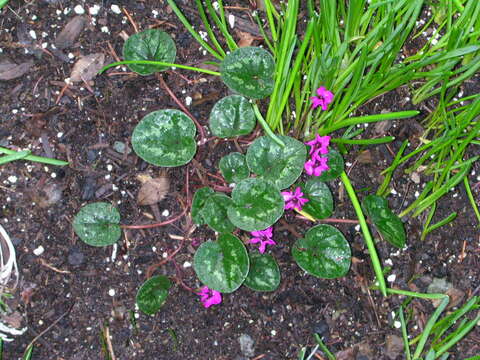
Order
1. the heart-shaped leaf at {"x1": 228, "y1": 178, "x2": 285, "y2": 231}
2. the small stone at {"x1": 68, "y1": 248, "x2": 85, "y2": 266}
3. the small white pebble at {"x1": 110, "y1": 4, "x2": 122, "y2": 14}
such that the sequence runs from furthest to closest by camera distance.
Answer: the small white pebble at {"x1": 110, "y1": 4, "x2": 122, "y2": 14}
the small stone at {"x1": 68, "y1": 248, "x2": 85, "y2": 266}
the heart-shaped leaf at {"x1": 228, "y1": 178, "x2": 285, "y2": 231}

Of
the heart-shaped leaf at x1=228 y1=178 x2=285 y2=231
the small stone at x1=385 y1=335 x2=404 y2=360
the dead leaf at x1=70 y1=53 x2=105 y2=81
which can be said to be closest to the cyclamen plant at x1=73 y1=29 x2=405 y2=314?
the heart-shaped leaf at x1=228 y1=178 x2=285 y2=231

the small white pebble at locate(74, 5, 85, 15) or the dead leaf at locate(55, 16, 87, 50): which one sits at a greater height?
the small white pebble at locate(74, 5, 85, 15)

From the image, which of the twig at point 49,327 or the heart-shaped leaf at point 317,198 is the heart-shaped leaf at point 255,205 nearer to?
the heart-shaped leaf at point 317,198

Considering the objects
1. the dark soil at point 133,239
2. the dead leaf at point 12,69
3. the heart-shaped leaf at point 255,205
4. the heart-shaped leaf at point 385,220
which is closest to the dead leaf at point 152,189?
the dark soil at point 133,239

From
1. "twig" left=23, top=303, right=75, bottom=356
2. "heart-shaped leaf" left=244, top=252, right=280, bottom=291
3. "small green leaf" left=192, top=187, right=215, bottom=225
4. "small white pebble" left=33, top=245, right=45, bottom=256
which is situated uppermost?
"small green leaf" left=192, top=187, right=215, bottom=225

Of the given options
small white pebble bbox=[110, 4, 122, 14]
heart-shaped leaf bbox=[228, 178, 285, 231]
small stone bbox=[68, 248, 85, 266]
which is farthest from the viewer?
small white pebble bbox=[110, 4, 122, 14]

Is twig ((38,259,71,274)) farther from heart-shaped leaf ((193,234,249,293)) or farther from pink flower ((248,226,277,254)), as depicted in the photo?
pink flower ((248,226,277,254))

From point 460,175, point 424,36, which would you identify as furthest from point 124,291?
point 424,36

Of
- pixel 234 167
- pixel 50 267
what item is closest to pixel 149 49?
pixel 234 167

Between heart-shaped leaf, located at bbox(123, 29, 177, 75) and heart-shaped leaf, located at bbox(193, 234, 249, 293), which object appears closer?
heart-shaped leaf, located at bbox(193, 234, 249, 293)
